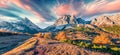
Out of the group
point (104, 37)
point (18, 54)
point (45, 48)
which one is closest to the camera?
point (18, 54)

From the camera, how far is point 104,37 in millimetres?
168750

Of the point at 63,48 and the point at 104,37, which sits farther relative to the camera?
the point at 104,37

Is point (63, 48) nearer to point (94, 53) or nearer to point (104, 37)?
point (94, 53)

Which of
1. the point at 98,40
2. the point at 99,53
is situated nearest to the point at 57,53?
the point at 99,53

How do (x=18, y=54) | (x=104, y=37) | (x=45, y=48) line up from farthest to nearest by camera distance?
1. (x=104, y=37)
2. (x=45, y=48)
3. (x=18, y=54)

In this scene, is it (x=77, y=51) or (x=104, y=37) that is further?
(x=104, y=37)

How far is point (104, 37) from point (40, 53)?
90.8m

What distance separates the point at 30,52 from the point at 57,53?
43.6ft

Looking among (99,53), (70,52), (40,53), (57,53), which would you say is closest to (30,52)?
(40,53)

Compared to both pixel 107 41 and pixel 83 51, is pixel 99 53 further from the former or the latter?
pixel 107 41

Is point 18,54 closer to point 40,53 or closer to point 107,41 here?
point 40,53

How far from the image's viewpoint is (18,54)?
8838 cm

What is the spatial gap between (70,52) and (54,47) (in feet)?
37.9

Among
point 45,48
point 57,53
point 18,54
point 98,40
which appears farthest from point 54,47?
point 98,40
